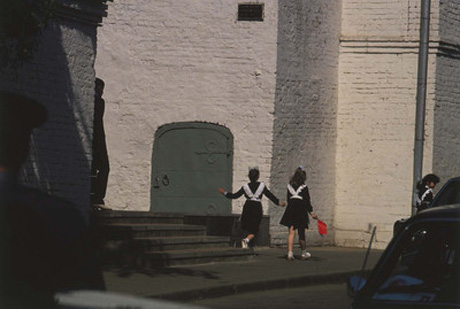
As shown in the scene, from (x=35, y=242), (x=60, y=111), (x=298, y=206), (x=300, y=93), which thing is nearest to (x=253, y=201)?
(x=298, y=206)

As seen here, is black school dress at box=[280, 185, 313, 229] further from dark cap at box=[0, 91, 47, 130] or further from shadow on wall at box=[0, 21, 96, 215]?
dark cap at box=[0, 91, 47, 130]

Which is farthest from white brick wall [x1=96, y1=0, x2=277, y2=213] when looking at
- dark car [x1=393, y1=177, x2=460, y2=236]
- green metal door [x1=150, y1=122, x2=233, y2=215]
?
dark car [x1=393, y1=177, x2=460, y2=236]

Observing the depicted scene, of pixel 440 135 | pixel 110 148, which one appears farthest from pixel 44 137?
pixel 440 135

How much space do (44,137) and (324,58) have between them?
10.4 m

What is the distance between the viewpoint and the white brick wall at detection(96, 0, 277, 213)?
79.8 feet

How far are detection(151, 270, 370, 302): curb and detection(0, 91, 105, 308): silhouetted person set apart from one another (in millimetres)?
9420

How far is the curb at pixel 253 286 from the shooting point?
46.4 ft

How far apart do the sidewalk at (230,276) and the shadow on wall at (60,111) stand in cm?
169

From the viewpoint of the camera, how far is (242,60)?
959 inches

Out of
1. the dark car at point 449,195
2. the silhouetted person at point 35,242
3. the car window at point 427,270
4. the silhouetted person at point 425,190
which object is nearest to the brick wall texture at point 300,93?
the silhouetted person at point 425,190

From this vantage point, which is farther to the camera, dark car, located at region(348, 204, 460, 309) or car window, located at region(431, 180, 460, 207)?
car window, located at region(431, 180, 460, 207)

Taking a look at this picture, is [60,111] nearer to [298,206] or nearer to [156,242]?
[156,242]

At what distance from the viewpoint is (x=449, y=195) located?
45.0 ft

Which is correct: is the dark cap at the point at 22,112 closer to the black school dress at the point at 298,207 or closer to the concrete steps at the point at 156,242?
the concrete steps at the point at 156,242
